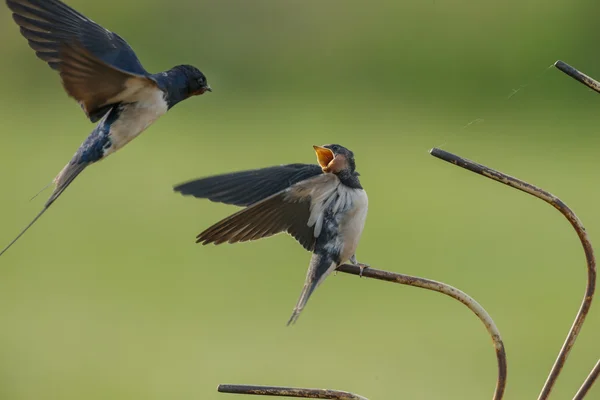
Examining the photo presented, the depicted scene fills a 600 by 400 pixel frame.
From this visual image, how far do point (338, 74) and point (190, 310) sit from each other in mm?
→ 3903

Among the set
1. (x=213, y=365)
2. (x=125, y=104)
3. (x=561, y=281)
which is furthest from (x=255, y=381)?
(x=125, y=104)

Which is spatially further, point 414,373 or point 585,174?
point 585,174

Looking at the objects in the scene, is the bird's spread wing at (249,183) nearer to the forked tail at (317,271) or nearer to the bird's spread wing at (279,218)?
the bird's spread wing at (279,218)

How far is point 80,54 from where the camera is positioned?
2064 millimetres

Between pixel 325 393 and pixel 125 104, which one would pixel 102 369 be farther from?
pixel 325 393

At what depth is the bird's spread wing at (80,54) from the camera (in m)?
2.14

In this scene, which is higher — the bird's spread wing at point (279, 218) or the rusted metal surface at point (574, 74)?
the rusted metal surface at point (574, 74)

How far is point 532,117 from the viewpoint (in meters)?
11.0

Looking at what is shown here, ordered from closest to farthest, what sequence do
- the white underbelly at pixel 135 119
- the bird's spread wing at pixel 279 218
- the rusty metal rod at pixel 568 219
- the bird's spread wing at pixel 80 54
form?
1. the rusty metal rod at pixel 568 219
2. the bird's spread wing at pixel 279 218
3. the bird's spread wing at pixel 80 54
4. the white underbelly at pixel 135 119

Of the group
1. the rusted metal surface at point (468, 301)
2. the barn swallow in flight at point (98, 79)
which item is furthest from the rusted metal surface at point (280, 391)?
the barn swallow in flight at point (98, 79)

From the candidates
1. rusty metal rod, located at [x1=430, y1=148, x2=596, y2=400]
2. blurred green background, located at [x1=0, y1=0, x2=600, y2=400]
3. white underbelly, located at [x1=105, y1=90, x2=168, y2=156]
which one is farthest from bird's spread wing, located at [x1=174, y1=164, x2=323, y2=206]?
blurred green background, located at [x1=0, y1=0, x2=600, y2=400]

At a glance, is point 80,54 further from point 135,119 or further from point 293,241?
point 293,241

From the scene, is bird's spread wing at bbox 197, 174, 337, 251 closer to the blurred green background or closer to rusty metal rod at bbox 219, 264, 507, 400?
rusty metal rod at bbox 219, 264, 507, 400

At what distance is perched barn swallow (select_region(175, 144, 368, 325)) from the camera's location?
2.05m
